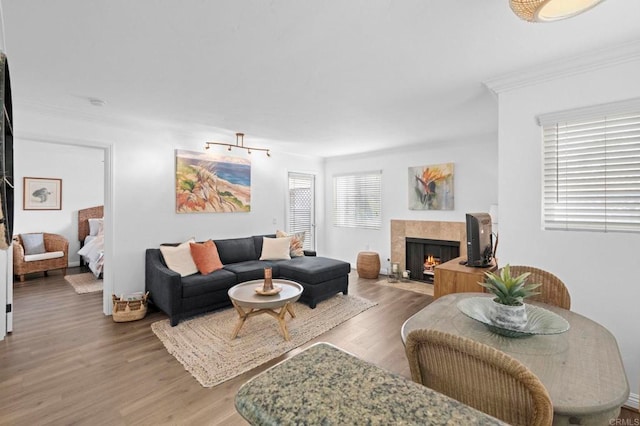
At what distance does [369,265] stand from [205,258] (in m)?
2.89

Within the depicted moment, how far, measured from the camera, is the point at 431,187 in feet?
16.6

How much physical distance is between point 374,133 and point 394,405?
4.16 meters

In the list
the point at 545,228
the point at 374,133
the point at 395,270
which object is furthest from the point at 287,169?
the point at 545,228

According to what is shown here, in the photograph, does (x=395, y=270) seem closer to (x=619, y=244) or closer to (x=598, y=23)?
(x=619, y=244)

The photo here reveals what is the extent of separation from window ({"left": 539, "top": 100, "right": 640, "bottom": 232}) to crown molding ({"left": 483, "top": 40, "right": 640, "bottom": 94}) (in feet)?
0.98

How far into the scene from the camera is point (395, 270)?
5387 millimetres

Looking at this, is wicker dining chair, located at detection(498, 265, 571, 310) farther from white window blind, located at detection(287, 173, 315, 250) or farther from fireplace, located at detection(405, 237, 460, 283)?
white window blind, located at detection(287, 173, 315, 250)

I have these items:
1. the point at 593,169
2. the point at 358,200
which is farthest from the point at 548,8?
the point at 358,200

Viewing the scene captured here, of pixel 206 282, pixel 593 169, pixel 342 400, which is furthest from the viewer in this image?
pixel 206 282

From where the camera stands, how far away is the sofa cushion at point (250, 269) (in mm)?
3955

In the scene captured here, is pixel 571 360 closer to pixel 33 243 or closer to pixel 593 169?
pixel 593 169

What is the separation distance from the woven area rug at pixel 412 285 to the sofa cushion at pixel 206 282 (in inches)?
104

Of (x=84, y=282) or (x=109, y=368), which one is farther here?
(x=84, y=282)

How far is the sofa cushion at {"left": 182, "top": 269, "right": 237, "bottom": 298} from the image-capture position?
342 centimetres
